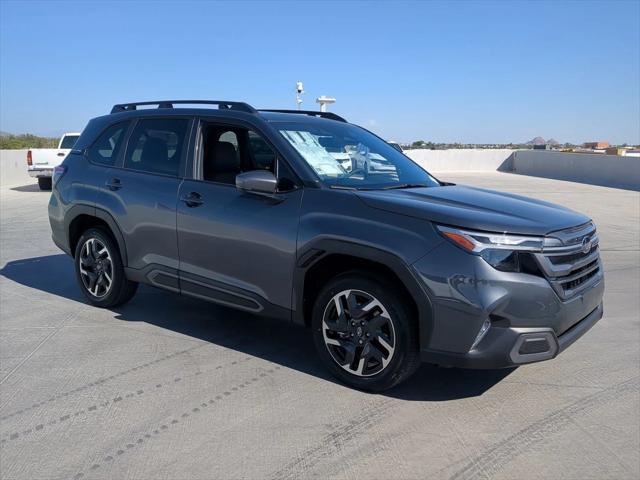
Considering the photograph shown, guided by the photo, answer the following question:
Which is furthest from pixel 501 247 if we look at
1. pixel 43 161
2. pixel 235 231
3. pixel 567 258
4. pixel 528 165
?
pixel 528 165

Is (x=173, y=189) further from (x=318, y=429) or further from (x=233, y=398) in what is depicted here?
(x=318, y=429)

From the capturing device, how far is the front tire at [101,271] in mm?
5555

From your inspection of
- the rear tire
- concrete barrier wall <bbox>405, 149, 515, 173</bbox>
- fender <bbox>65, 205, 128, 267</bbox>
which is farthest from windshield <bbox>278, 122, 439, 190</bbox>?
concrete barrier wall <bbox>405, 149, 515, 173</bbox>

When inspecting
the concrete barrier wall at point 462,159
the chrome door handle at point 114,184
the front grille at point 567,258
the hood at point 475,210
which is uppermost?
the hood at point 475,210

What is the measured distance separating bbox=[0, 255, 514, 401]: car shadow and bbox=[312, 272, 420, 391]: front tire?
0.75 feet

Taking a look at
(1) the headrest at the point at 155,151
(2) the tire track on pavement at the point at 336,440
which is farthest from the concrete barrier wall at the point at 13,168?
(2) the tire track on pavement at the point at 336,440

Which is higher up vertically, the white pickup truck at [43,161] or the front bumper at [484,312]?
the front bumper at [484,312]

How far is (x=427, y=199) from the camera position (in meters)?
3.97

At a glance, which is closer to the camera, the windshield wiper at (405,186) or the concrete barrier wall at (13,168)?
the windshield wiper at (405,186)

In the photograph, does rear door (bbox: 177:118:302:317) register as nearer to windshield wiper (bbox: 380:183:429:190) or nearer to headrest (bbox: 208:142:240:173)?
headrest (bbox: 208:142:240:173)

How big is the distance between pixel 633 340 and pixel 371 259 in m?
2.81

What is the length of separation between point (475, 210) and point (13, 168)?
22.5m

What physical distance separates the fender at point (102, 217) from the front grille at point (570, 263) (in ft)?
11.8

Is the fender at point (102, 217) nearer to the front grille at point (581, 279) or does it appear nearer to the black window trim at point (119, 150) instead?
the black window trim at point (119, 150)
